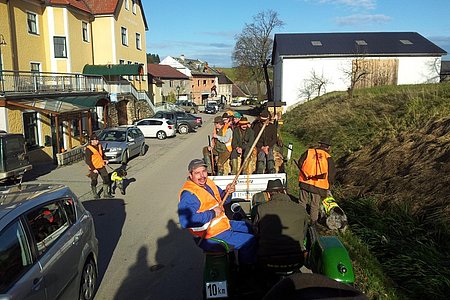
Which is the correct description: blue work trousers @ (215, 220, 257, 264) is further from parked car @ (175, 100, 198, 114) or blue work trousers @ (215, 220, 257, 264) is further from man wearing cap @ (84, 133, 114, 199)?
parked car @ (175, 100, 198, 114)

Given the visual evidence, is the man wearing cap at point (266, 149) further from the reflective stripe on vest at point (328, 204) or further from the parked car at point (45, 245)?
the parked car at point (45, 245)

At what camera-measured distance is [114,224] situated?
28.4ft

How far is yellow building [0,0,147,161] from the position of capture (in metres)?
17.1

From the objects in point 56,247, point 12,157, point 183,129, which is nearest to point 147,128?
point 183,129

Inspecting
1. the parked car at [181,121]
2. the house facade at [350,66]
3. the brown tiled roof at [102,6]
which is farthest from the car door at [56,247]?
the house facade at [350,66]

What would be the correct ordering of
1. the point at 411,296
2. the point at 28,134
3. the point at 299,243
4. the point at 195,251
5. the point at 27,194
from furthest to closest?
the point at 28,134
the point at 195,251
the point at 411,296
the point at 27,194
the point at 299,243

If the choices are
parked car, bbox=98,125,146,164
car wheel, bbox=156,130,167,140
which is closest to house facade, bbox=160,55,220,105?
car wheel, bbox=156,130,167,140

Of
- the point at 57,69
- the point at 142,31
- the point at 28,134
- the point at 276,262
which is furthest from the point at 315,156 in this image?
the point at 142,31

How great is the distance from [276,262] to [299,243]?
1.30 ft

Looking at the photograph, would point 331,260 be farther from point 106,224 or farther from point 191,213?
point 106,224

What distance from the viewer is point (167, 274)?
600 cm

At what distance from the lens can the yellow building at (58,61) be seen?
1708cm

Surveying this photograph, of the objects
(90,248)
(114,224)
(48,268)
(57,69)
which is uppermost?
(57,69)

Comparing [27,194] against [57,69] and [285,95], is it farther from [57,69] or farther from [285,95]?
[285,95]
